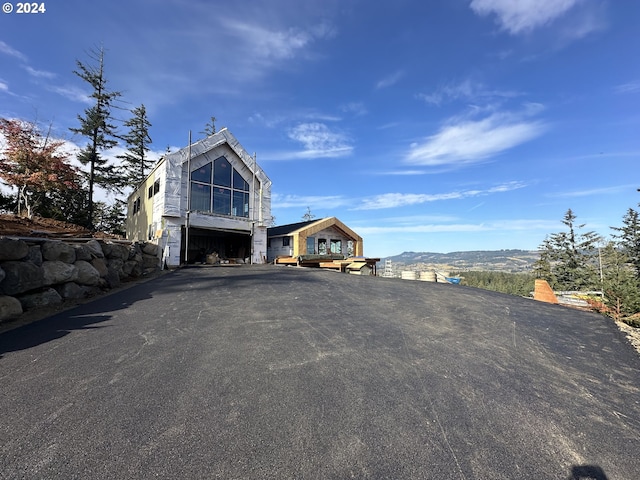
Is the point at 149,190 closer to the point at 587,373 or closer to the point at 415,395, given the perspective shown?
the point at 415,395

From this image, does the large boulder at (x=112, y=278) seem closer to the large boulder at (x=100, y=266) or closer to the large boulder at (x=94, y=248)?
the large boulder at (x=100, y=266)

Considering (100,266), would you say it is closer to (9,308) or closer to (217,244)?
(9,308)

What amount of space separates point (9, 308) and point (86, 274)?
6.92 feet

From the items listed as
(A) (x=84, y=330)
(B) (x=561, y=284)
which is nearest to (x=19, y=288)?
(A) (x=84, y=330)

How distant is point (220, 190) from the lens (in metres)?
18.0

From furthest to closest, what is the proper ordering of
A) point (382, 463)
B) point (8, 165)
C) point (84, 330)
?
1. point (8, 165)
2. point (84, 330)
3. point (382, 463)

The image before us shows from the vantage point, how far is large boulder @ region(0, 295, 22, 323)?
492 centimetres

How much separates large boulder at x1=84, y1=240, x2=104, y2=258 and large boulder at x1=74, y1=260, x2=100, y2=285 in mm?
575

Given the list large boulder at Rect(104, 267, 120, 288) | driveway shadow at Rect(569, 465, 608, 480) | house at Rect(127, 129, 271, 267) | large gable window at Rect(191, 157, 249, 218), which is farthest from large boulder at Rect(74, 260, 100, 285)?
large gable window at Rect(191, 157, 249, 218)

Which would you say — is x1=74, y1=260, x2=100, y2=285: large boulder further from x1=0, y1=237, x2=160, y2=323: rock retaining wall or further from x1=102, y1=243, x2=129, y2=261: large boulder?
x1=102, y1=243, x2=129, y2=261: large boulder

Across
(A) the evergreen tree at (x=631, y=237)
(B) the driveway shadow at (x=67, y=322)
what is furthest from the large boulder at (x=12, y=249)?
(A) the evergreen tree at (x=631, y=237)

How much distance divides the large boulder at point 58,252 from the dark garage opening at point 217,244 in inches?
489

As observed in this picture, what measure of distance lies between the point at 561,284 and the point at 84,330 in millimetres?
52730

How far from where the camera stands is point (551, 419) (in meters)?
2.71
